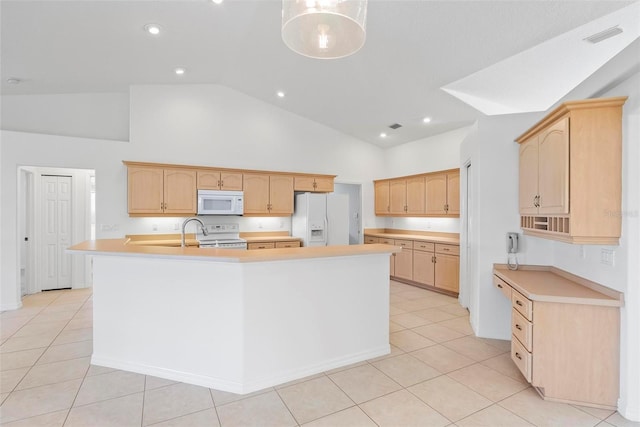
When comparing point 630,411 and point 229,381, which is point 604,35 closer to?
point 630,411

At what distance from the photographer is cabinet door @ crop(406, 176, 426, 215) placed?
5.96 meters

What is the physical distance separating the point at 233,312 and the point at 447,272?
3.94 metres

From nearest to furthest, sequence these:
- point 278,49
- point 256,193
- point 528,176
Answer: point 528,176, point 278,49, point 256,193

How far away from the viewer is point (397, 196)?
6.58 metres

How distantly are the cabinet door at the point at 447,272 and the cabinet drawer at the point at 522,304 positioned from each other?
7.52 ft

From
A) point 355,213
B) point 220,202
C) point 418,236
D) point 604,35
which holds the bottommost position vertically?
point 418,236

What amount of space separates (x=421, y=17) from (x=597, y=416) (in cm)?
348

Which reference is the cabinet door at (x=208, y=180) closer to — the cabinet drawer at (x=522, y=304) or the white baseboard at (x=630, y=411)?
the cabinet drawer at (x=522, y=304)

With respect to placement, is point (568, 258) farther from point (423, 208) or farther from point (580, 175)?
point (423, 208)

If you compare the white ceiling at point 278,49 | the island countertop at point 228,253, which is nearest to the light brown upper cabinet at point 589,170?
the white ceiling at point 278,49

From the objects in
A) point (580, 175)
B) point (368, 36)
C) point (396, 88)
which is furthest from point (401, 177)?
point (580, 175)

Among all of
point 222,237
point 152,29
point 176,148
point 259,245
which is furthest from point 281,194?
point 152,29

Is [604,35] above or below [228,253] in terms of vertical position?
above

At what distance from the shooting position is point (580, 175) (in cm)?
227
